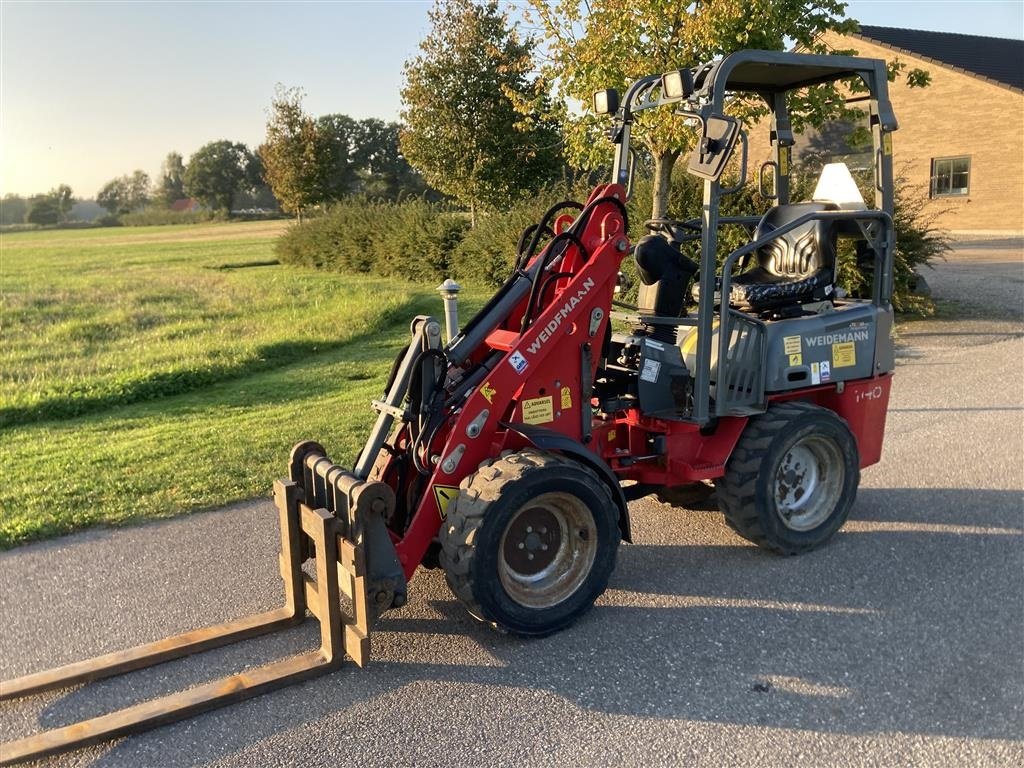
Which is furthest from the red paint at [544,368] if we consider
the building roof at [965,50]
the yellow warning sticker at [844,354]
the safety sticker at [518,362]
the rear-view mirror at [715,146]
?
the building roof at [965,50]

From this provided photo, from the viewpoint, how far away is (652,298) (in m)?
5.15

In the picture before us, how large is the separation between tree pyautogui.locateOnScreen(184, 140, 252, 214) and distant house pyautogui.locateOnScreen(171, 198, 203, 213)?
2.04 m

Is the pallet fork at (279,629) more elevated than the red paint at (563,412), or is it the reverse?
the red paint at (563,412)

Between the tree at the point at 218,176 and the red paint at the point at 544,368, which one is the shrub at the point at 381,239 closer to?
the red paint at the point at 544,368

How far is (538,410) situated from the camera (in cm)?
453

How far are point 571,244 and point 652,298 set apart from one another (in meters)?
0.65

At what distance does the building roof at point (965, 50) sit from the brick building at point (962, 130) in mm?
63

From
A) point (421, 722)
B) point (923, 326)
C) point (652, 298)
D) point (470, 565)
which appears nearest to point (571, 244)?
point (652, 298)

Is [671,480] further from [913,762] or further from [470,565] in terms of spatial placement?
[913,762]

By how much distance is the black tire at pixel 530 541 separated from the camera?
4043 mm

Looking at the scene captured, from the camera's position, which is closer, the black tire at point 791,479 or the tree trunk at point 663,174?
the black tire at point 791,479

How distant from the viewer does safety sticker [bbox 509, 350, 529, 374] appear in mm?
4367

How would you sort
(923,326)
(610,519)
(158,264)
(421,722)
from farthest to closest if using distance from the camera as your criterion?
1. (158,264)
2. (923,326)
3. (610,519)
4. (421,722)

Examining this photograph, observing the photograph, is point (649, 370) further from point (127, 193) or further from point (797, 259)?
point (127, 193)
